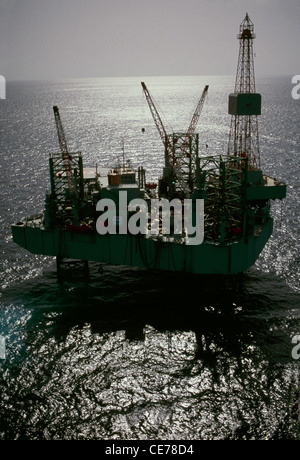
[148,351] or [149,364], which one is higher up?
[148,351]

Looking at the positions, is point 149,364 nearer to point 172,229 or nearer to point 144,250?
point 144,250
